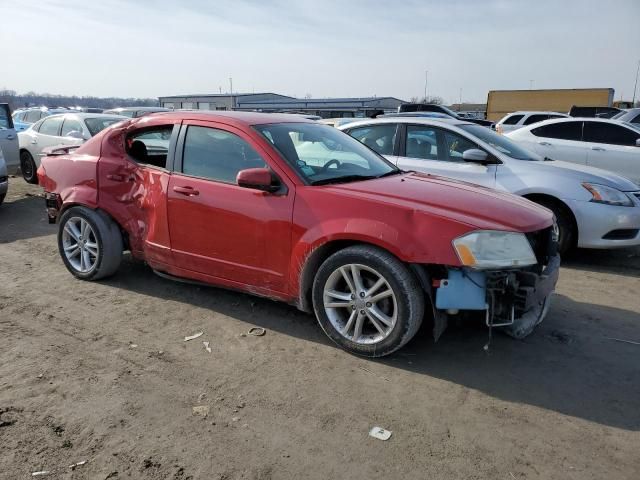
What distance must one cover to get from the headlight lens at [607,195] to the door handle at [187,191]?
4477 millimetres

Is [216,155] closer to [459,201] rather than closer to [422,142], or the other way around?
[459,201]

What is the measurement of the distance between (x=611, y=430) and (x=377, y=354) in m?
1.44

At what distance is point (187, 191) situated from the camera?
13.8ft

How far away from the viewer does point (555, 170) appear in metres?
6.07

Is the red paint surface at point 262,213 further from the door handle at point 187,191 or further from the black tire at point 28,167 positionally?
the black tire at point 28,167

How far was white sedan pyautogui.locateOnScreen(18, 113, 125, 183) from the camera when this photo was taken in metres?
9.91

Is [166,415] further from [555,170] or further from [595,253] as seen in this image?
[595,253]

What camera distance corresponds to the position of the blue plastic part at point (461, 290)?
10.7ft

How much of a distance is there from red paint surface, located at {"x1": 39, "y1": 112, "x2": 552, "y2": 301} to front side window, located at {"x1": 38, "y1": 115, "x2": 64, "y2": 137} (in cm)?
622

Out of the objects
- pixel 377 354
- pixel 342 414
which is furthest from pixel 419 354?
pixel 342 414

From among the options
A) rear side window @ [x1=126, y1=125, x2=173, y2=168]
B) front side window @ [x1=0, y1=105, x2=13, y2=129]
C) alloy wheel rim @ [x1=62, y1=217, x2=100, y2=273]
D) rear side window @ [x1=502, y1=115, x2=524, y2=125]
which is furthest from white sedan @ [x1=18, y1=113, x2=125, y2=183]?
rear side window @ [x1=502, y1=115, x2=524, y2=125]

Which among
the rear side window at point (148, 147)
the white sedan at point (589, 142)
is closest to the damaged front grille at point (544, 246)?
the rear side window at point (148, 147)

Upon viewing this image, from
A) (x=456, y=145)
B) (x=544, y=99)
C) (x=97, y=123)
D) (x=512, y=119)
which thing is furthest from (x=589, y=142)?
(x=544, y=99)

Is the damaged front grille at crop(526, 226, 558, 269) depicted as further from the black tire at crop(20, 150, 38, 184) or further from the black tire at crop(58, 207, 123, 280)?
the black tire at crop(20, 150, 38, 184)
